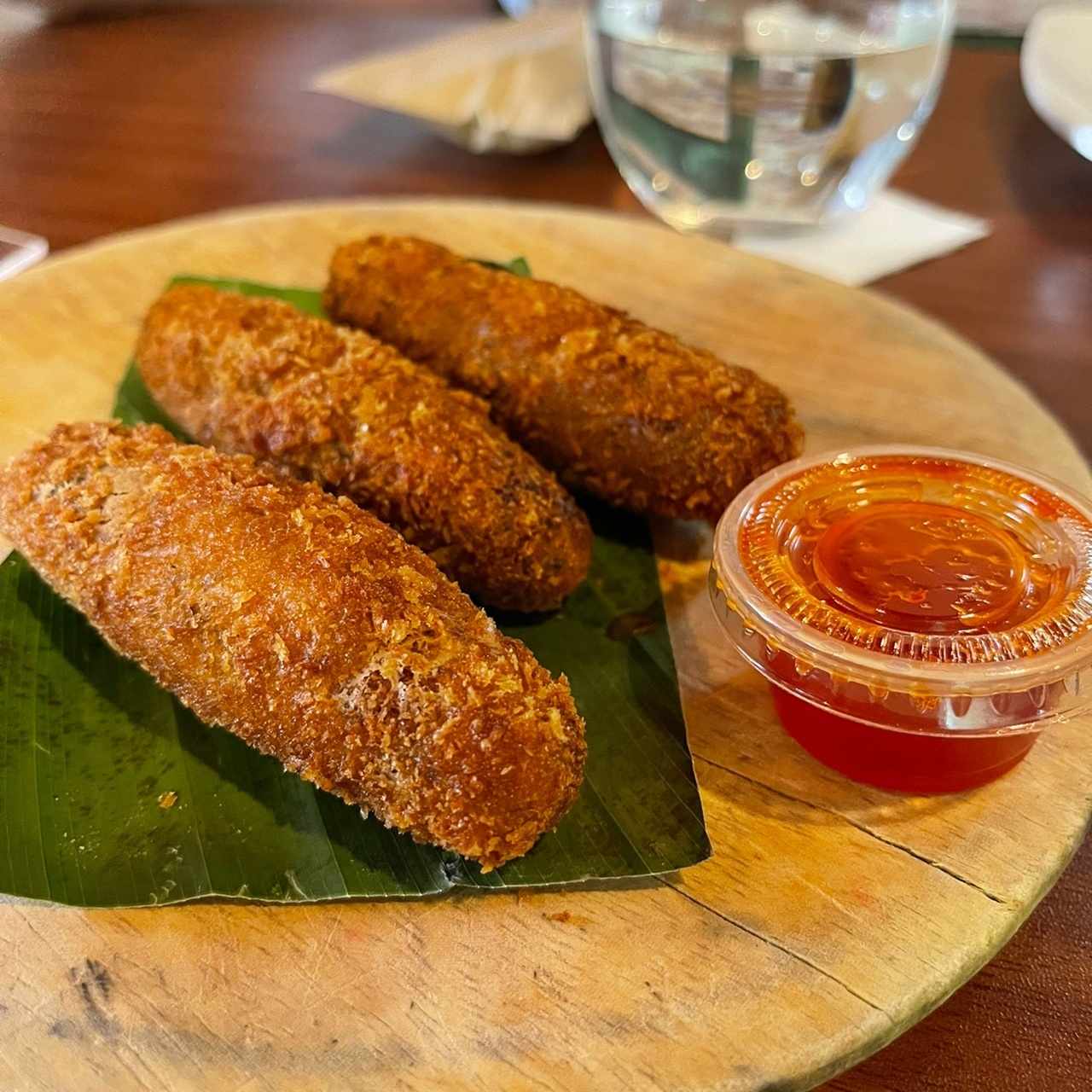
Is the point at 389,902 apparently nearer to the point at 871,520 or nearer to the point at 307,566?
the point at 307,566

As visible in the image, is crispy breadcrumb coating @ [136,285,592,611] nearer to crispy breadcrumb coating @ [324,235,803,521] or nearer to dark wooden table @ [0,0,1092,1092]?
crispy breadcrumb coating @ [324,235,803,521]

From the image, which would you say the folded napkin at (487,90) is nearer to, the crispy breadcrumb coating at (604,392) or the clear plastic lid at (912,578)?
the crispy breadcrumb coating at (604,392)

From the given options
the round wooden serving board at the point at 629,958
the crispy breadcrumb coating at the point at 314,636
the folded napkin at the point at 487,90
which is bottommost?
the round wooden serving board at the point at 629,958

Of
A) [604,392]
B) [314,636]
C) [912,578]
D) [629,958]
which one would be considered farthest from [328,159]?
[629,958]

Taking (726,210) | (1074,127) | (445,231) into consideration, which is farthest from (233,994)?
(1074,127)

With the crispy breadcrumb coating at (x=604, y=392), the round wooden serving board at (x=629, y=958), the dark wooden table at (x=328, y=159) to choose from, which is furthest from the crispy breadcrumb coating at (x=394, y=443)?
the dark wooden table at (x=328, y=159)

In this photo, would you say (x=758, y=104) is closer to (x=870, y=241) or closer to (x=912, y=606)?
(x=870, y=241)
